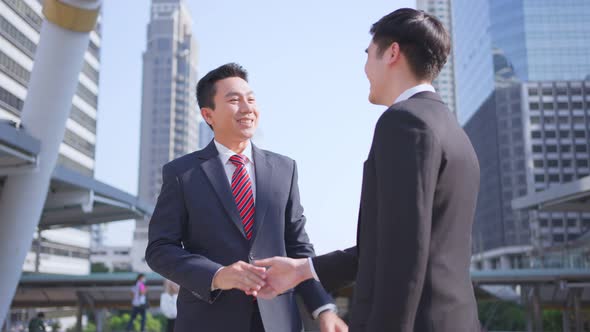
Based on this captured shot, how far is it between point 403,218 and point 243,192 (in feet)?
4.78

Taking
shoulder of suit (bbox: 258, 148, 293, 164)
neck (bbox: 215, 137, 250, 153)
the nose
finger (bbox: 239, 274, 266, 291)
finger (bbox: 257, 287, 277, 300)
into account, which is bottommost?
finger (bbox: 257, 287, 277, 300)

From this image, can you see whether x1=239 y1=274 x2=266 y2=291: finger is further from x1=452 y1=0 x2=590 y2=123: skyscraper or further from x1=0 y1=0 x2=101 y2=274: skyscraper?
x1=452 y1=0 x2=590 y2=123: skyscraper

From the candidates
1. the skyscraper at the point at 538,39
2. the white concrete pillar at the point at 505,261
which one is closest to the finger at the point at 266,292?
the skyscraper at the point at 538,39

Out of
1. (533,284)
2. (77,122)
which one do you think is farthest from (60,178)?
(77,122)

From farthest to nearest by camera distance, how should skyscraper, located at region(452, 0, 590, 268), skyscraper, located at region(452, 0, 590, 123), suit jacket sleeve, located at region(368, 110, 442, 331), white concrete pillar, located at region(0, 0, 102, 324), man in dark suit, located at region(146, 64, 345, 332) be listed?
skyscraper, located at region(452, 0, 590, 268) → skyscraper, located at region(452, 0, 590, 123) → white concrete pillar, located at region(0, 0, 102, 324) → man in dark suit, located at region(146, 64, 345, 332) → suit jacket sleeve, located at region(368, 110, 442, 331)

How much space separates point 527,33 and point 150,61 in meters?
100

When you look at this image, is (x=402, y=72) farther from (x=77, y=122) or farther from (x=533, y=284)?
(x=77, y=122)

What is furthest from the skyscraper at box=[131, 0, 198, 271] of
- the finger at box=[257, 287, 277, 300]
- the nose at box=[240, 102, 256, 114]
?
the finger at box=[257, 287, 277, 300]

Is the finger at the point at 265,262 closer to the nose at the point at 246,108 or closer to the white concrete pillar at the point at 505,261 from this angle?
the nose at the point at 246,108

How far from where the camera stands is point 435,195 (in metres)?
2.14

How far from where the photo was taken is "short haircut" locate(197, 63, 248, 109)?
11.4 feet

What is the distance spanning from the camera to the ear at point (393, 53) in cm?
241

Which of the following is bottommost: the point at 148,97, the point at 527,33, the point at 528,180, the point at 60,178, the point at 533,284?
the point at 533,284

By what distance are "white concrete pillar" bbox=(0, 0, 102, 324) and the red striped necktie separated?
32.7 ft
